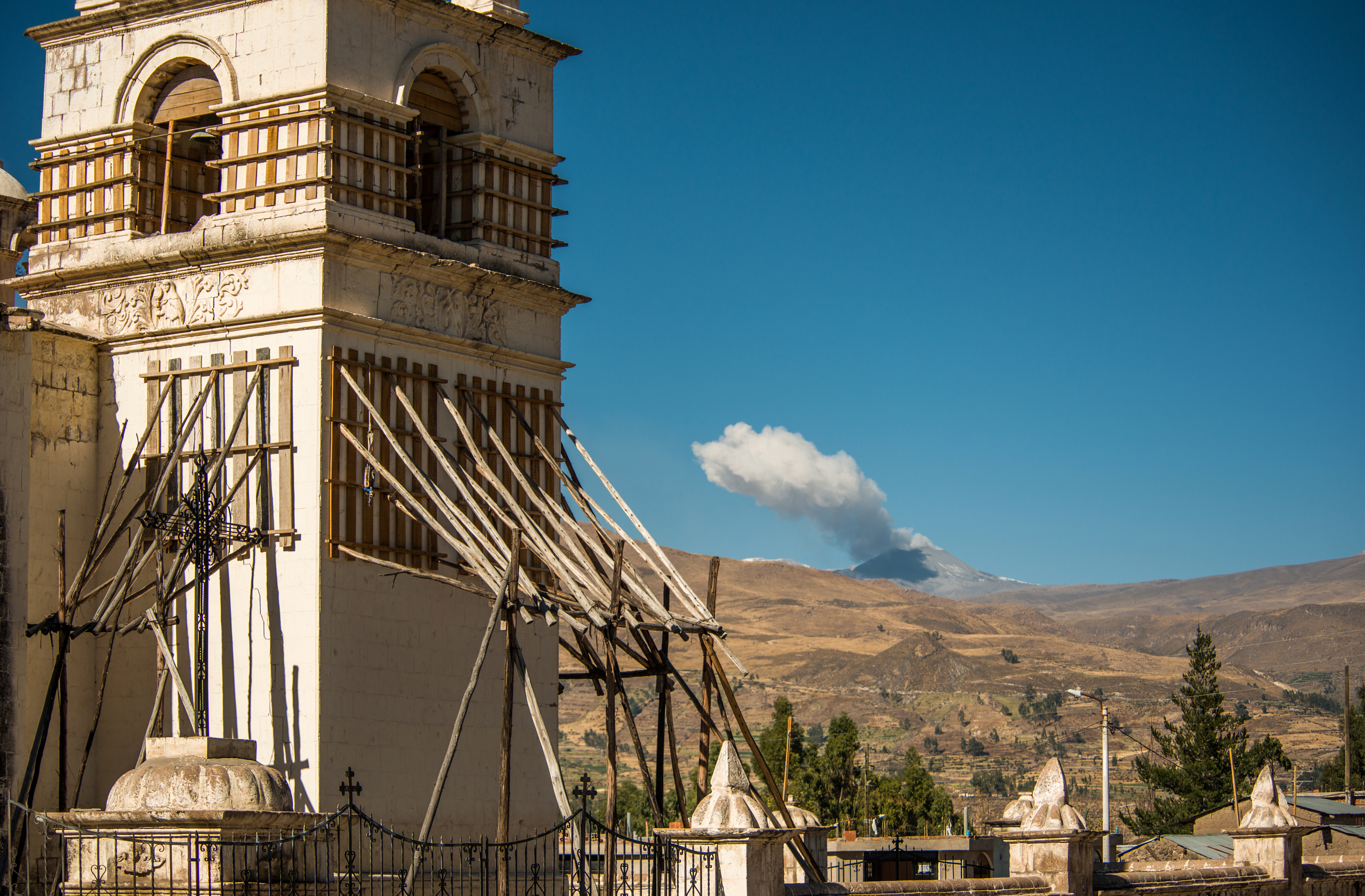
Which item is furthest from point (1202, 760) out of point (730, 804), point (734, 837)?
point (734, 837)

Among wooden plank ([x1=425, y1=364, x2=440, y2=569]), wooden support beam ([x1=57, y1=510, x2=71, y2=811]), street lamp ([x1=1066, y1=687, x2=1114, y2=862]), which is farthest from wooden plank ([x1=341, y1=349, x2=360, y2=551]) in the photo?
street lamp ([x1=1066, y1=687, x2=1114, y2=862])

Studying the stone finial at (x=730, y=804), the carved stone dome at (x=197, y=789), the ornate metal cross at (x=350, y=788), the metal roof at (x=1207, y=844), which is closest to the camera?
the carved stone dome at (x=197, y=789)

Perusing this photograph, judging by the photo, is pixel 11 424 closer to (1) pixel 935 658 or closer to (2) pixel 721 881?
(2) pixel 721 881

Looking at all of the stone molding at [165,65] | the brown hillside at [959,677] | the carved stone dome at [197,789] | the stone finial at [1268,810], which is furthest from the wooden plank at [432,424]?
the brown hillside at [959,677]

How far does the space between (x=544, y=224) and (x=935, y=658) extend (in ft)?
387

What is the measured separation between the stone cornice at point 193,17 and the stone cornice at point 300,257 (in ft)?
12.0

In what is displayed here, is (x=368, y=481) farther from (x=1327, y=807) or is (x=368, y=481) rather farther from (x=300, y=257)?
(x=1327, y=807)

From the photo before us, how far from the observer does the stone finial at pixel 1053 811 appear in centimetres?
2386

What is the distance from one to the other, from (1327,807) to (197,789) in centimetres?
3177

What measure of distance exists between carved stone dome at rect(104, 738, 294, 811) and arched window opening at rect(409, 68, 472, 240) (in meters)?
12.9

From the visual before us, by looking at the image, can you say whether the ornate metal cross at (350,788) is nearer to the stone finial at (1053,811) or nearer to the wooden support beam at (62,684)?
the wooden support beam at (62,684)

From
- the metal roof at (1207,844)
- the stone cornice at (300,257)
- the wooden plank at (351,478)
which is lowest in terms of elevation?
the metal roof at (1207,844)

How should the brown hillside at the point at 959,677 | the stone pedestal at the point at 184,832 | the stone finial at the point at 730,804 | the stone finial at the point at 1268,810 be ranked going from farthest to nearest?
1. the brown hillside at the point at 959,677
2. the stone finial at the point at 1268,810
3. the stone finial at the point at 730,804
4. the stone pedestal at the point at 184,832

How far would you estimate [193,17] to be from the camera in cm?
2614
